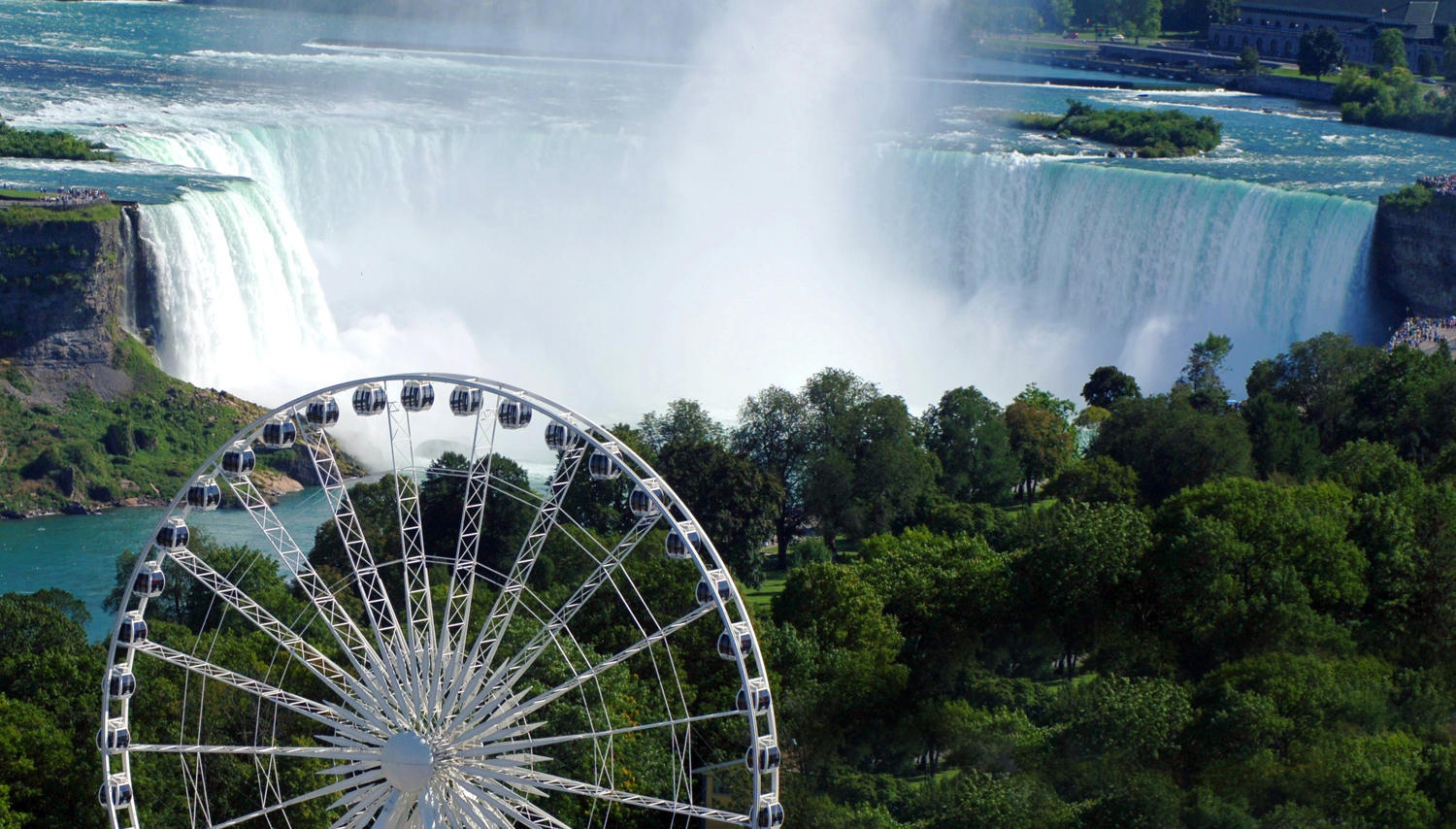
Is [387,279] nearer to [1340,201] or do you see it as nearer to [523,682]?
Answer: [1340,201]

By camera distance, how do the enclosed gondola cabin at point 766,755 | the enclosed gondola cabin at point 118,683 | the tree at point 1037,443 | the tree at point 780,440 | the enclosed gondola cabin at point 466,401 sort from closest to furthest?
the enclosed gondola cabin at point 766,755, the enclosed gondola cabin at point 118,683, the enclosed gondola cabin at point 466,401, the tree at point 780,440, the tree at point 1037,443

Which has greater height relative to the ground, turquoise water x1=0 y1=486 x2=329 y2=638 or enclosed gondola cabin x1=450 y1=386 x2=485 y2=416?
enclosed gondola cabin x1=450 y1=386 x2=485 y2=416

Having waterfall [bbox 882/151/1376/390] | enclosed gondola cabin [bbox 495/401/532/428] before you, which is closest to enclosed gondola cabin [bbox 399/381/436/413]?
enclosed gondola cabin [bbox 495/401/532/428]

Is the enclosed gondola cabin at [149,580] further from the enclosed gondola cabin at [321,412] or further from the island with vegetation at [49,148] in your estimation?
the island with vegetation at [49,148]

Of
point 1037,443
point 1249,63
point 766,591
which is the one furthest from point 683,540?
point 1249,63

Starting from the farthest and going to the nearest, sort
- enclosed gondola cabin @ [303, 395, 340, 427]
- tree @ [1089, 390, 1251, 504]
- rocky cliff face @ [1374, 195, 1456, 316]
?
1. rocky cliff face @ [1374, 195, 1456, 316]
2. tree @ [1089, 390, 1251, 504]
3. enclosed gondola cabin @ [303, 395, 340, 427]

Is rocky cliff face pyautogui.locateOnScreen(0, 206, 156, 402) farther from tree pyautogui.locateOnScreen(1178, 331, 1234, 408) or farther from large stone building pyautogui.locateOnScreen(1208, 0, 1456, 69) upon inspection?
large stone building pyautogui.locateOnScreen(1208, 0, 1456, 69)

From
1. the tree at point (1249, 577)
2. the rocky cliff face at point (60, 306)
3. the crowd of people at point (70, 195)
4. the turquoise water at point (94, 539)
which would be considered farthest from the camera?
the crowd of people at point (70, 195)

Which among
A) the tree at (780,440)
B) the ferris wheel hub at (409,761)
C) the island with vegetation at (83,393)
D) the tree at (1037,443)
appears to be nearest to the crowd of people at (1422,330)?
the tree at (1037,443)
